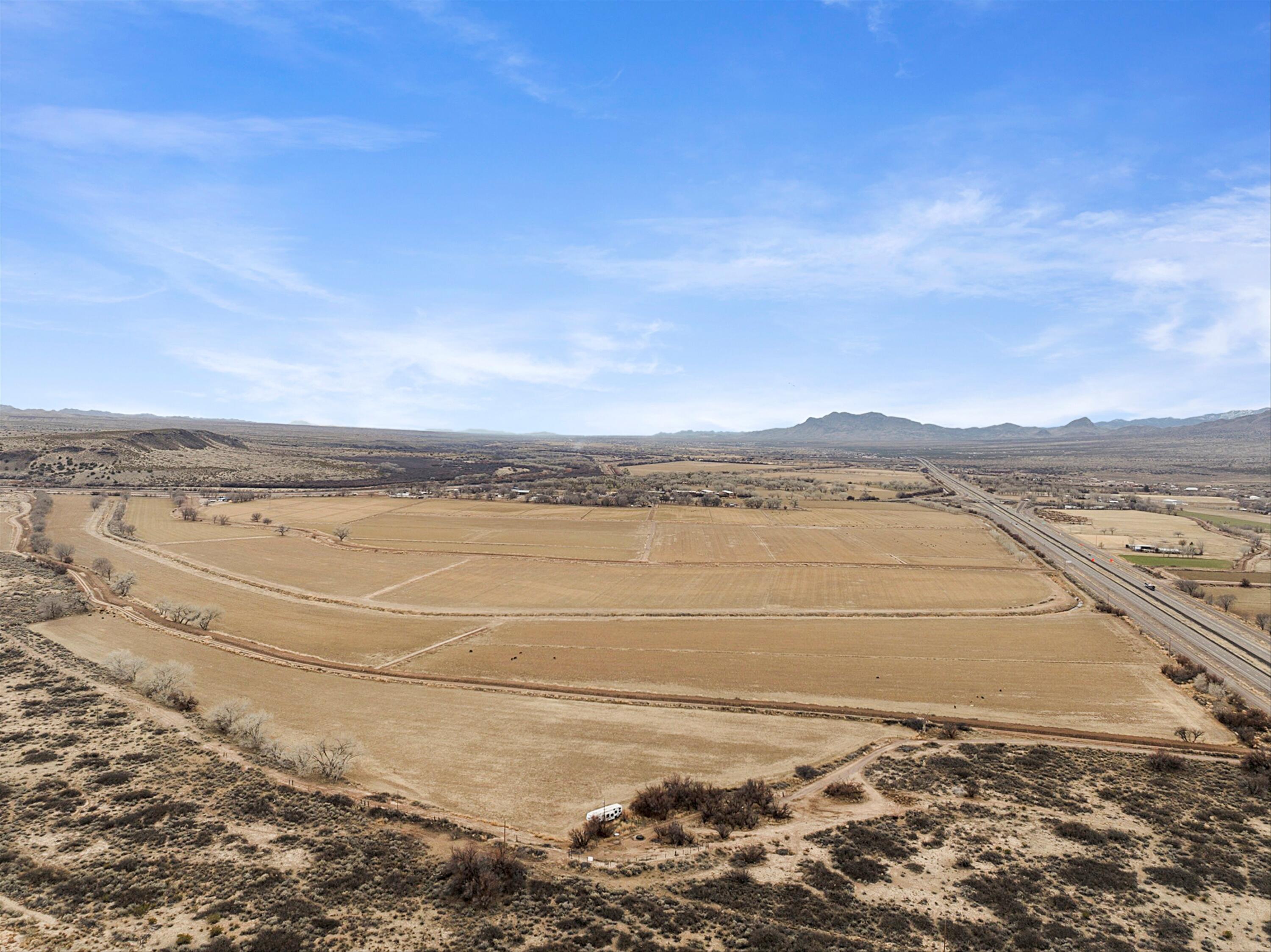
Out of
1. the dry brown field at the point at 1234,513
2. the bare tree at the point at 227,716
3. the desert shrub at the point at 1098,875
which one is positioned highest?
the dry brown field at the point at 1234,513

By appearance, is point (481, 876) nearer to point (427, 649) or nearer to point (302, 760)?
point (302, 760)

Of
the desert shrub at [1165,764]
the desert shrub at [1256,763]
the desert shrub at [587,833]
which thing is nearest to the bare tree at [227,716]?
the desert shrub at [587,833]

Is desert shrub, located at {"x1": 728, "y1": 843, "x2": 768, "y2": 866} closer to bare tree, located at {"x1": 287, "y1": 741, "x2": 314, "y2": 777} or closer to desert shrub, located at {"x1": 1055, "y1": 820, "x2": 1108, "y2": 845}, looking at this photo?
desert shrub, located at {"x1": 1055, "y1": 820, "x2": 1108, "y2": 845}

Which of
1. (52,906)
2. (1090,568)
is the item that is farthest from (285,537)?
(1090,568)

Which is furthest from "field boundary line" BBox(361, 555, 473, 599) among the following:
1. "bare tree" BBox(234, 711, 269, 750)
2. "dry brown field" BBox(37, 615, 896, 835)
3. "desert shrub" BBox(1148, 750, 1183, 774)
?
"desert shrub" BBox(1148, 750, 1183, 774)

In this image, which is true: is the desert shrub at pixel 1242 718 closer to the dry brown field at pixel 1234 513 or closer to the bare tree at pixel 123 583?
the bare tree at pixel 123 583
